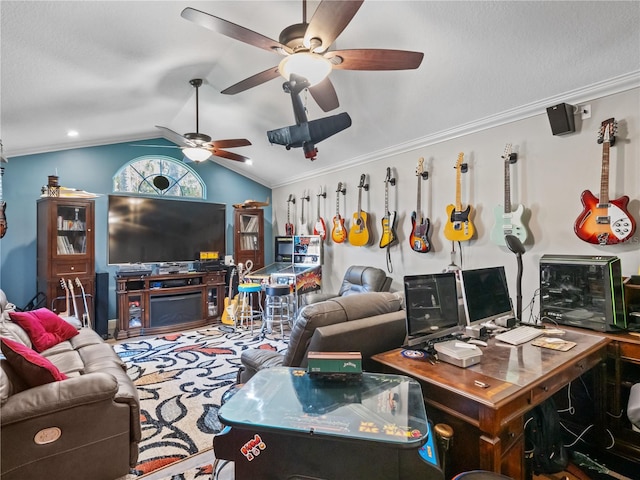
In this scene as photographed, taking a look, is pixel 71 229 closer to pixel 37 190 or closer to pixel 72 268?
pixel 72 268

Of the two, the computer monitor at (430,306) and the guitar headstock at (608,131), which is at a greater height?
the guitar headstock at (608,131)

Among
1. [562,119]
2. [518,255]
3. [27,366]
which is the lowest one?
[27,366]

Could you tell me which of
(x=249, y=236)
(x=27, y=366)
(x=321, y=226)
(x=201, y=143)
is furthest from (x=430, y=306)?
(x=249, y=236)

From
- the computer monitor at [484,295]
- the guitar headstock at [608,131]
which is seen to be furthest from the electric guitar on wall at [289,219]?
the guitar headstock at [608,131]

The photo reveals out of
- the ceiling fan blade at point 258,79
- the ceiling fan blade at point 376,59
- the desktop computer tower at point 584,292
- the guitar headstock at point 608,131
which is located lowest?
the desktop computer tower at point 584,292

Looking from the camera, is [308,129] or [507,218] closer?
[308,129]

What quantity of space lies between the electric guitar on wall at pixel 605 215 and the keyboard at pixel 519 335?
3.34 feet

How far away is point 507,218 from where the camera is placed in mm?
3164

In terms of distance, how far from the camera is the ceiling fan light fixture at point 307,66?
1.93m

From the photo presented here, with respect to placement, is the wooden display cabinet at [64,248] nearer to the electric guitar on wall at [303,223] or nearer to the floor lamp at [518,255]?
the electric guitar on wall at [303,223]

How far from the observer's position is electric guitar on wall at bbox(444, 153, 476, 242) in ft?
11.5

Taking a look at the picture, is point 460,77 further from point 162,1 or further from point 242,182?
point 242,182

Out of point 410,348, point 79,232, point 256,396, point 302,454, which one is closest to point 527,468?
point 410,348

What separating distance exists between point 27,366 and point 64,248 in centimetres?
320
